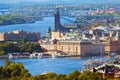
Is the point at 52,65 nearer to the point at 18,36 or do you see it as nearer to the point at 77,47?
the point at 77,47

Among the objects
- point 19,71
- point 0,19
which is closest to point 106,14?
point 0,19

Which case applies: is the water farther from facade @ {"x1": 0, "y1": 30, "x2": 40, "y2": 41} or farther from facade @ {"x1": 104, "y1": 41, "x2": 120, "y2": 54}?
facade @ {"x1": 0, "y1": 30, "x2": 40, "y2": 41}

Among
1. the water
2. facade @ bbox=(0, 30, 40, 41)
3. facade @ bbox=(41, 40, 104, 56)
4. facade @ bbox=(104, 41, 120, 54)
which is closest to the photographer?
the water

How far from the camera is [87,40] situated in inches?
1213

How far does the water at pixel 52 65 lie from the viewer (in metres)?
21.9

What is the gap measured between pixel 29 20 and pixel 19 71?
111ft

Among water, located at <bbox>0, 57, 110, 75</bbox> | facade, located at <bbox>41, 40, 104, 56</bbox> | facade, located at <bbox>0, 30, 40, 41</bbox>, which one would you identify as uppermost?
water, located at <bbox>0, 57, 110, 75</bbox>

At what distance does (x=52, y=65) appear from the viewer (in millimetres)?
23828

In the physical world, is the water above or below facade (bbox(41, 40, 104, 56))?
above

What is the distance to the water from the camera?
2192 centimetres

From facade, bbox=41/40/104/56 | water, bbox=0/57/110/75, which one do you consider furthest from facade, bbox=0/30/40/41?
water, bbox=0/57/110/75

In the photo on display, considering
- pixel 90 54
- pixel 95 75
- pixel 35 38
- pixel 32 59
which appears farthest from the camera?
pixel 35 38

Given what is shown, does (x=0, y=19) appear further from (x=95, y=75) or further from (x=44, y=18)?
(x=95, y=75)

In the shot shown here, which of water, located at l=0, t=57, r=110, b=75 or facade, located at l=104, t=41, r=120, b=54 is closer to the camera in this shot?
water, located at l=0, t=57, r=110, b=75
